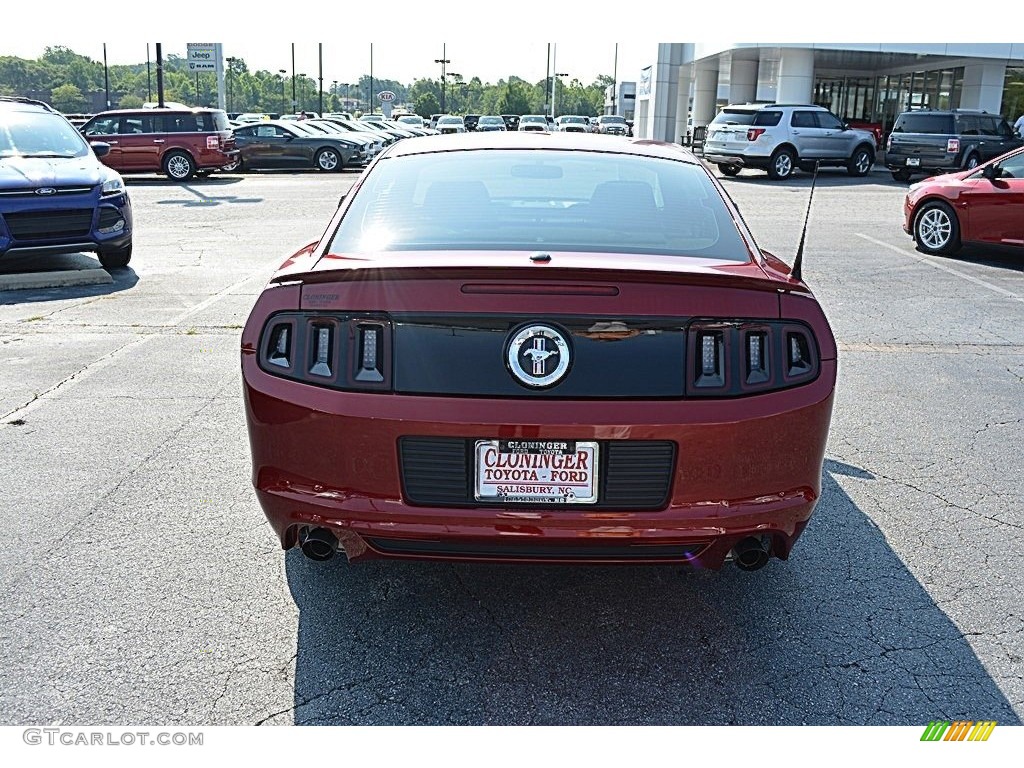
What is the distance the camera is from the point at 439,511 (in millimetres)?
2875

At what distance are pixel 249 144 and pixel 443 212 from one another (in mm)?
24157

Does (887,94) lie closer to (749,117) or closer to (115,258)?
(749,117)

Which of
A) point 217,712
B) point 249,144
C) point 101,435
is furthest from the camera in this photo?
point 249,144

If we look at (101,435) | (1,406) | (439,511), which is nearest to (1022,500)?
(439,511)

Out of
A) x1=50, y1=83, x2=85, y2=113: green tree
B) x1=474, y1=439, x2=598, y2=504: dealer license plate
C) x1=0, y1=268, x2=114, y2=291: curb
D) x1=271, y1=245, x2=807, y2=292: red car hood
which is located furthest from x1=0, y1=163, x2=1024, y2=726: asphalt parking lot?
x1=50, y1=83, x2=85, y2=113: green tree

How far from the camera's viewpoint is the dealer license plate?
2.83 m

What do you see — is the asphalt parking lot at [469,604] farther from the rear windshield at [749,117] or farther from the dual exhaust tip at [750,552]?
the rear windshield at [749,117]

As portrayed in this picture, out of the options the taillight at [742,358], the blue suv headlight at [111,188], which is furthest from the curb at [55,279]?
the taillight at [742,358]

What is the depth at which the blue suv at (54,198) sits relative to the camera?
9.38 metres

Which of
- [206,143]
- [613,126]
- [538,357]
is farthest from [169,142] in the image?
[613,126]

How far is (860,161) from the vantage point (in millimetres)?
24688

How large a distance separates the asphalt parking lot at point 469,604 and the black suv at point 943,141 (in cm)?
1909

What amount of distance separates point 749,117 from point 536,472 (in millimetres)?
22434

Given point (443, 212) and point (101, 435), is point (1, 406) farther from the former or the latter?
point (443, 212)
